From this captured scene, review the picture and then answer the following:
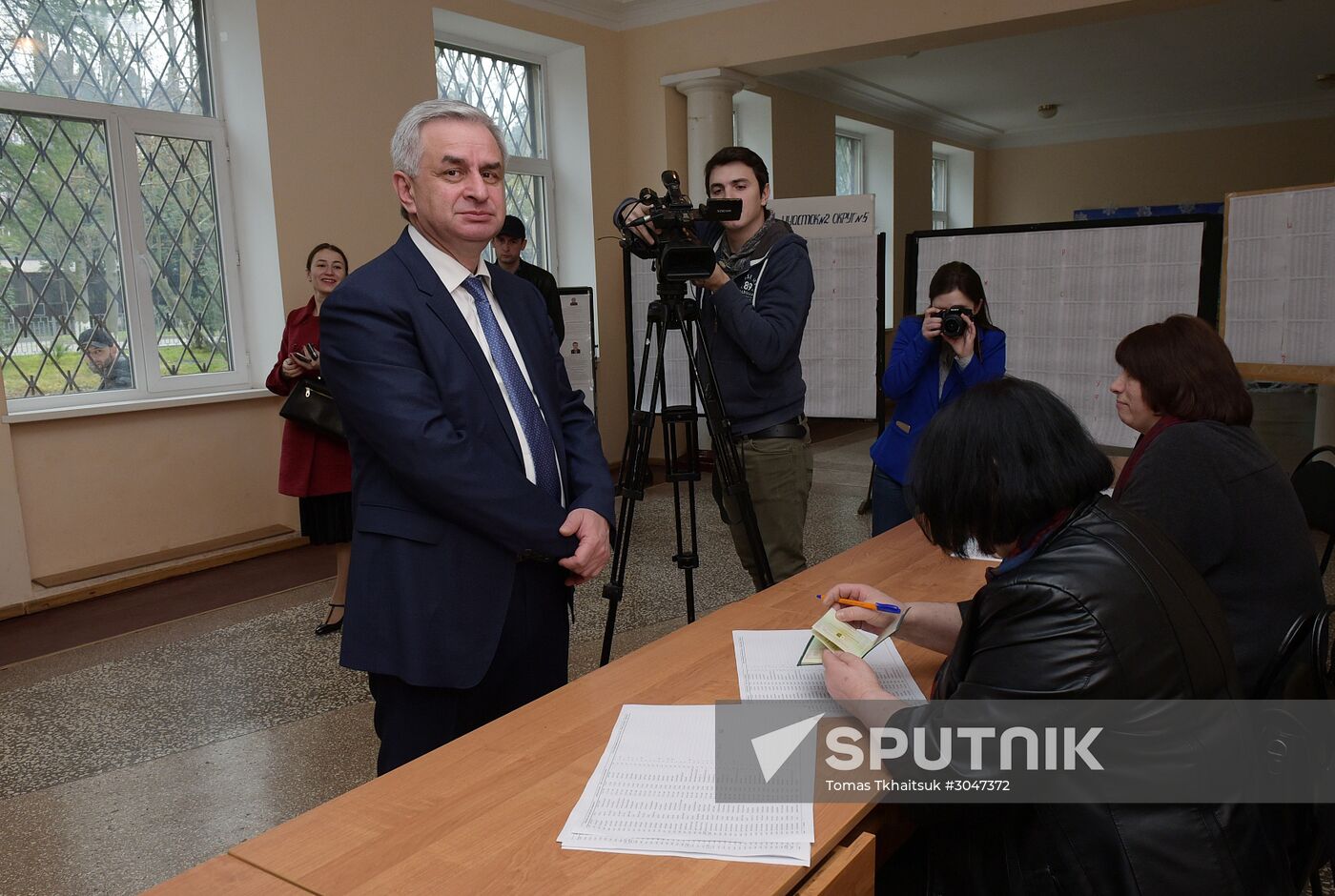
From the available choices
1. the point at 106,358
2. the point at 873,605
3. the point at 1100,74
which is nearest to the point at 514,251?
the point at 106,358

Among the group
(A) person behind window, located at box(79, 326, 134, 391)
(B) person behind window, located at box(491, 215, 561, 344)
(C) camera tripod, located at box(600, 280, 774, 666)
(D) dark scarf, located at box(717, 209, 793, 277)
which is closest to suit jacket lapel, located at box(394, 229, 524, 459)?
(C) camera tripod, located at box(600, 280, 774, 666)

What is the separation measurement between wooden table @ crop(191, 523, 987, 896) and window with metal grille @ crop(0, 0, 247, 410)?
12.2 ft

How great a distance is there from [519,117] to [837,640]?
5517 millimetres

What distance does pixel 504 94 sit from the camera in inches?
238

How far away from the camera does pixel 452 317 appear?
4.83 feet

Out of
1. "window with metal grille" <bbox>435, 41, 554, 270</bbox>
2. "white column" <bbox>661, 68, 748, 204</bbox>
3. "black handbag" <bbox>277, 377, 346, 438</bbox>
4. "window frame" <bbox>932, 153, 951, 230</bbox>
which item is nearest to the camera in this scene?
"black handbag" <bbox>277, 377, 346, 438</bbox>

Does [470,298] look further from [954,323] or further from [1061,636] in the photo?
[954,323]

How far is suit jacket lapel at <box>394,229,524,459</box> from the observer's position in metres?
1.46

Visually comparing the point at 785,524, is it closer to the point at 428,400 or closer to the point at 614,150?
the point at 428,400

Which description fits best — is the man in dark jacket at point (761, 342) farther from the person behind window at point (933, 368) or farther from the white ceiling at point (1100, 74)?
the white ceiling at point (1100, 74)

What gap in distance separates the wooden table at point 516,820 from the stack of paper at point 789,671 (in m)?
0.02

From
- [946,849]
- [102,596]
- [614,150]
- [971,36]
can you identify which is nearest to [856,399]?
[971,36]

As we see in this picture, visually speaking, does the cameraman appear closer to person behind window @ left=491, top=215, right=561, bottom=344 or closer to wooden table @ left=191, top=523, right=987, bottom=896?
wooden table @ left=191, top=523, right=987, bottom=896

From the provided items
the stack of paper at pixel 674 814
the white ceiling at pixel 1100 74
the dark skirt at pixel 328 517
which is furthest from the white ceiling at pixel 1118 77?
the stack of paper at pixel 674 814
